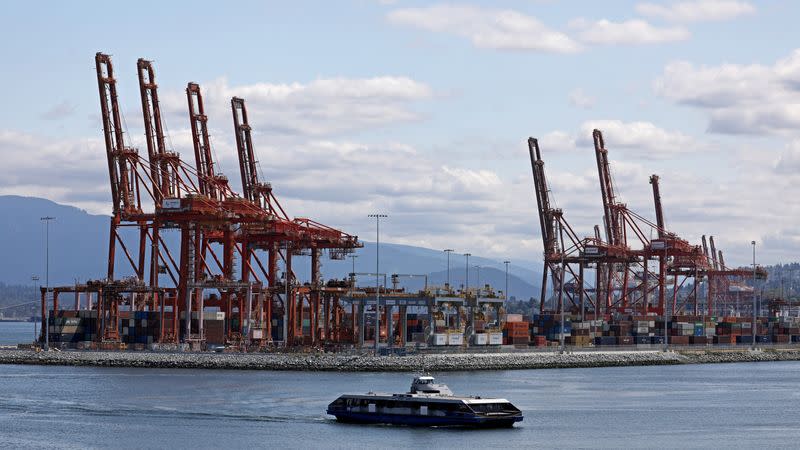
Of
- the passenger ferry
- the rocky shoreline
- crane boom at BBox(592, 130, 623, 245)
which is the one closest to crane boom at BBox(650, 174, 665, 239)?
crane boom at BBox(592, 130, 623, 245)

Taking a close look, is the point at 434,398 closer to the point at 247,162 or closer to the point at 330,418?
the point at 330,418

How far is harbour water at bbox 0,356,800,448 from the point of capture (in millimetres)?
66000

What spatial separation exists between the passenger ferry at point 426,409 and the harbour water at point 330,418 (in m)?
0.86

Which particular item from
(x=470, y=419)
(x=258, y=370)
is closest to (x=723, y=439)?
(x=470, y=419)

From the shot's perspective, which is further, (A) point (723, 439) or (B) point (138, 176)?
(B) point (138, 176)

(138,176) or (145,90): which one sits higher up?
(145,90)

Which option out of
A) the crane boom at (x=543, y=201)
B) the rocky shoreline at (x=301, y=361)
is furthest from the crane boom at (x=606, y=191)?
the rocky shoreline at (x=301, y=361)

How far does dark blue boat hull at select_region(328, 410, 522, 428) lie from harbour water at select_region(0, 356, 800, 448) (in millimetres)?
754

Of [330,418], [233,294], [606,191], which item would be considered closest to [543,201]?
[606,191]

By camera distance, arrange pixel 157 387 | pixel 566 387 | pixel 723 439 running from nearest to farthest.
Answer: pixel 723 439
pixel 157 387
pixel 566 387

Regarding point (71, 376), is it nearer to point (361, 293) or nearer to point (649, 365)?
point (361, 293)

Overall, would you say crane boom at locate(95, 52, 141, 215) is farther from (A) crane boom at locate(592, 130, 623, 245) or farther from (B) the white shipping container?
(A) crane boom at locate(592, 130, 623, 245)

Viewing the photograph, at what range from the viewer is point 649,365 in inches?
5295

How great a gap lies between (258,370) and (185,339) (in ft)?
44.9
